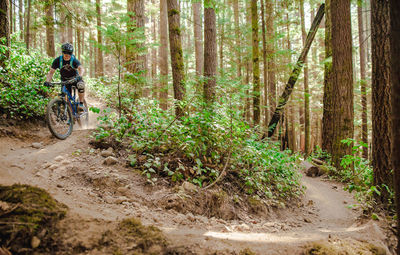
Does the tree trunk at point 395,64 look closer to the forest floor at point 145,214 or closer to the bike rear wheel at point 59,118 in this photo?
the forest floor at point 145,214

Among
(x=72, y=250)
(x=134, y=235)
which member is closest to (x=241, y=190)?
(x=134, y=235)

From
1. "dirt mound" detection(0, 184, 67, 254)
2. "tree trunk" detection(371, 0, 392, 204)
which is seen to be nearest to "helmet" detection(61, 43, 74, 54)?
"dirt mound" detection(0, 184, 67, 254)

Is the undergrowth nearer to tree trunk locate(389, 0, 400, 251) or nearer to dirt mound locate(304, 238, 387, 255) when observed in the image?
dirt mound locate(304, 238, 387, 255)

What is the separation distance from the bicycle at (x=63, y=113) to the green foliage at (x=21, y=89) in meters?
1.16

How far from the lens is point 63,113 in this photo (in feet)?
19.6

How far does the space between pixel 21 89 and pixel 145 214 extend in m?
5.98

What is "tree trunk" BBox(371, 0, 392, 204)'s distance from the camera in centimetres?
466

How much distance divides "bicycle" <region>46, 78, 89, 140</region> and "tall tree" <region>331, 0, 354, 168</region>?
920 centimetres

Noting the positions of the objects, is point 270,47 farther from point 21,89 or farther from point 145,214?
point 145,214

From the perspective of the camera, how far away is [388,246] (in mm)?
3330

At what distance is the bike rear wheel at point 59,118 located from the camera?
5.52m

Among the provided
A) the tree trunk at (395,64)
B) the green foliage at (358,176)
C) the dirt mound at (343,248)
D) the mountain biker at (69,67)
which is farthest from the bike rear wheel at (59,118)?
the green foliage at (358,176)

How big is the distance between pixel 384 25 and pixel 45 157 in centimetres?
732

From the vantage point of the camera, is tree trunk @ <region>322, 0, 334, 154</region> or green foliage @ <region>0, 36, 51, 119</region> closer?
green foliage @ <region>0, 36, 51, 119</region>
